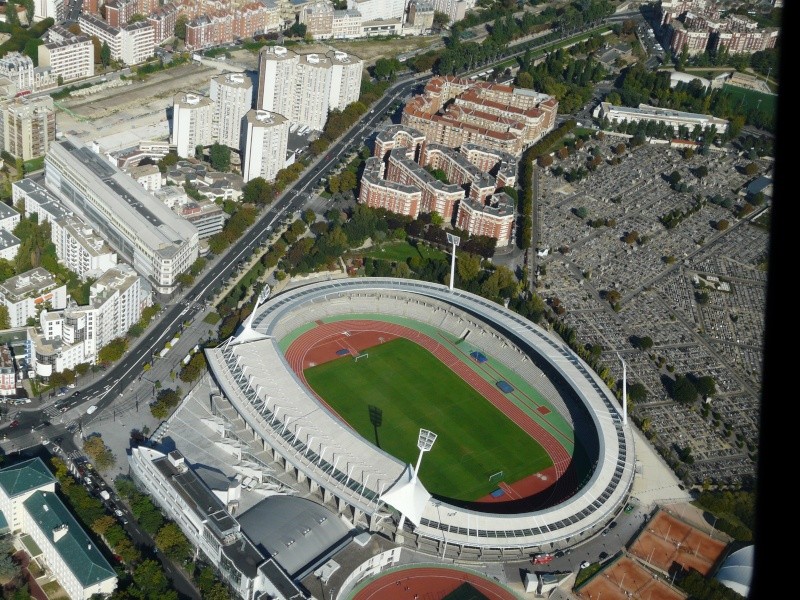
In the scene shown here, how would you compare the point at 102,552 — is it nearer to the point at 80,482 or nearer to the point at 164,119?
the point at 80,482

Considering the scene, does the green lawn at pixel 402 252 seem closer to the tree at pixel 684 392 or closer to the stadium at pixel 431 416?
the stadium at pixel 431 416

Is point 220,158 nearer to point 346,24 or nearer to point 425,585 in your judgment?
point 346,24

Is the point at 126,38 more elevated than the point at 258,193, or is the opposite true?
the point at 126,38

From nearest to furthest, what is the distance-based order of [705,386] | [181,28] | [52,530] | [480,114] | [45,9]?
[52,530] < [705,386] < [480,114] < [45,9] < [181,28]

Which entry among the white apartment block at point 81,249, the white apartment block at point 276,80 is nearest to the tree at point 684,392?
the white apartment block at point 81,249

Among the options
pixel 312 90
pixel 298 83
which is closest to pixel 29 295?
pixel 298 83

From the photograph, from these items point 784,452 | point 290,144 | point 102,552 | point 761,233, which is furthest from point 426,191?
point 784,452
